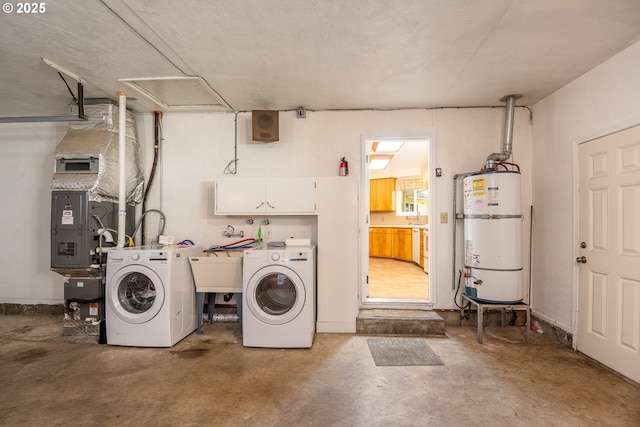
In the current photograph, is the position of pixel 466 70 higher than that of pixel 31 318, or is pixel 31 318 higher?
pixel 466 70

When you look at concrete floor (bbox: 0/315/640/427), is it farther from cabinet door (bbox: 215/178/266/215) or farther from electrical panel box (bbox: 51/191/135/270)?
cabinet door (bbox: 215/178/266/215)

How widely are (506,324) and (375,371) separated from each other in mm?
2018

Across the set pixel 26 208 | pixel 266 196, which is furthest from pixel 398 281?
pixel 26 208

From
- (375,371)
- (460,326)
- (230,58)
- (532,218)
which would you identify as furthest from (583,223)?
(230,58)

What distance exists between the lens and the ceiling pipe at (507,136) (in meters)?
3.18

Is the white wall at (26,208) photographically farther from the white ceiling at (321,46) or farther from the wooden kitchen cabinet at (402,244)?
the wooden kitchen cabinet at (402,244)

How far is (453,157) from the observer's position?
3605 mm

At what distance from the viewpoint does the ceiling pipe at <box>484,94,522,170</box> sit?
3.18 meters

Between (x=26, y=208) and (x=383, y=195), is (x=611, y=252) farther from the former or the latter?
(x=26, y=208)

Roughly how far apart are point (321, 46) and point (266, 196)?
1.67 m

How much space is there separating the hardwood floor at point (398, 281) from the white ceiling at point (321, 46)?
268 centimetres

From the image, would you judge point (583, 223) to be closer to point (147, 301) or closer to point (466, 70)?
point (466, 70)

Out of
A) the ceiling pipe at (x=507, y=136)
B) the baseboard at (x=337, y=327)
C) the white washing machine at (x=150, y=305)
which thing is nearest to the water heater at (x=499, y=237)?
the ceiling pipe at (x=507, y=136)

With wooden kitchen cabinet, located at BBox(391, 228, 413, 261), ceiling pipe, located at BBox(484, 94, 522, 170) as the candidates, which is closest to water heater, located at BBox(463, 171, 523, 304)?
ceiling pipe, located at BBox(484, 94, 522, 170)
